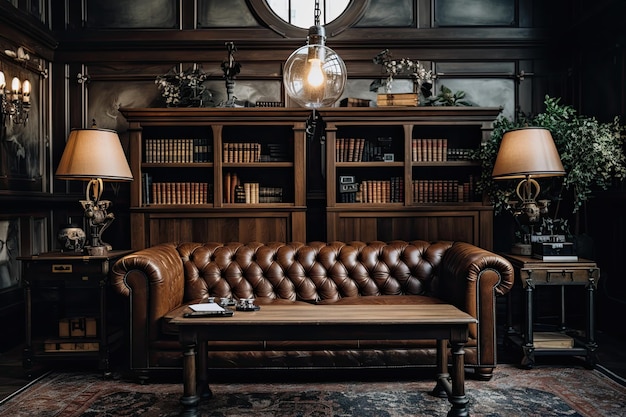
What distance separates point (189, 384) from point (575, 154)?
11.2 ft

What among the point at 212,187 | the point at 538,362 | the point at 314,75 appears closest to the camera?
the point at 314,75

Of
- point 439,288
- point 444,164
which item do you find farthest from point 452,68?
point 439,288

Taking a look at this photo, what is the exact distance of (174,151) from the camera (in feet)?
16.0

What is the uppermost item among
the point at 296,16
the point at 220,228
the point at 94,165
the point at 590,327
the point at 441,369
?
the point at 296,16

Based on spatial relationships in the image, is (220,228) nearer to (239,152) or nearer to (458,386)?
(239,152)

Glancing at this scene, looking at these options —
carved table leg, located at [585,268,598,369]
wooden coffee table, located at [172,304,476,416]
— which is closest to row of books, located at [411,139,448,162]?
carved table leg, located at [585,268,598,369]

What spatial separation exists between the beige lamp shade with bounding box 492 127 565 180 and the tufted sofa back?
79 cm

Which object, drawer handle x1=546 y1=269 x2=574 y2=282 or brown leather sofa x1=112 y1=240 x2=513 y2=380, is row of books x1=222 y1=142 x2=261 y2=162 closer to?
brown leather sofa x1=112 y1=240 x2=513 y2=380

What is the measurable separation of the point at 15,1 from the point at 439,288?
421 cm

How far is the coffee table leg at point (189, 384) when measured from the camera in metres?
2.89

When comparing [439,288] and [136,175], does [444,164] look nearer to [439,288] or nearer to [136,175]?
[439,288]

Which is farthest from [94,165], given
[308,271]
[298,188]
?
[308,271]

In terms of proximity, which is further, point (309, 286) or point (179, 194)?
point (179, 194)

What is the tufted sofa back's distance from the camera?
13.6ft
